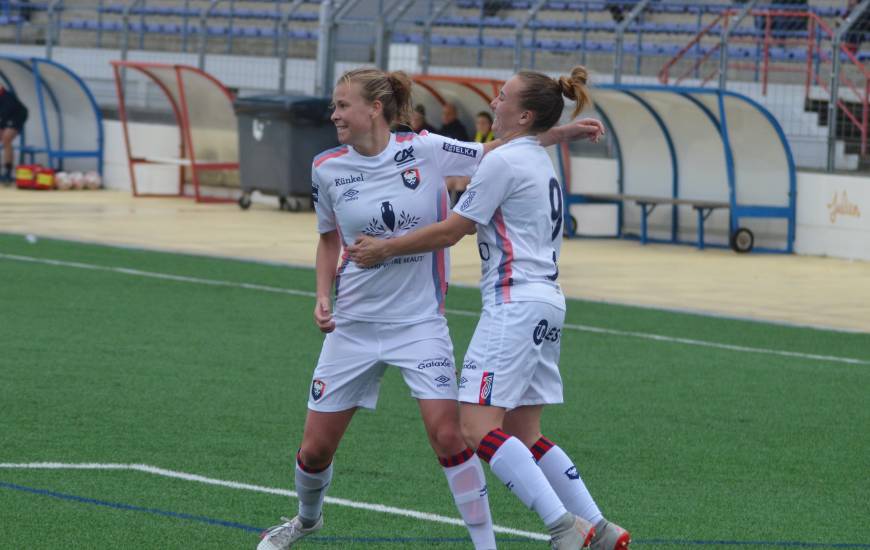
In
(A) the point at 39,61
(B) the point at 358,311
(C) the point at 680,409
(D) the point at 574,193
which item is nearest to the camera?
(B) the point at 358,311

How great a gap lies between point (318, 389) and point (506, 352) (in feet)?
2.61

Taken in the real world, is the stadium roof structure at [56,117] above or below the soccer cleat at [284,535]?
above

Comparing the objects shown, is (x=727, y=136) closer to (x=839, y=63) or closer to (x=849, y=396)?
→ (x=839, y=63)

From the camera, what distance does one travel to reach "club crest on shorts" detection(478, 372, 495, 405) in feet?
17.0

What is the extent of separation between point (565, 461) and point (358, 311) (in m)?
0.89

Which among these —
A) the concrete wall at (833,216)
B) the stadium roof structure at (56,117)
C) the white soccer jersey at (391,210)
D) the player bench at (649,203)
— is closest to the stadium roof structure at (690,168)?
the player bench at (649,203)

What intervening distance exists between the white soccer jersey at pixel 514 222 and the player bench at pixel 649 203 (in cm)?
1488

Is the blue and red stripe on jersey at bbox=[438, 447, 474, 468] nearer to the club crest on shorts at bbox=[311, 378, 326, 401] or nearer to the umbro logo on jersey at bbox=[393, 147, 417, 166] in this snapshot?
the club crest on shorts at bbox=[311, 378, 326, 401]

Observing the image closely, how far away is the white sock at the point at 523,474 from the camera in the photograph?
5129 mm

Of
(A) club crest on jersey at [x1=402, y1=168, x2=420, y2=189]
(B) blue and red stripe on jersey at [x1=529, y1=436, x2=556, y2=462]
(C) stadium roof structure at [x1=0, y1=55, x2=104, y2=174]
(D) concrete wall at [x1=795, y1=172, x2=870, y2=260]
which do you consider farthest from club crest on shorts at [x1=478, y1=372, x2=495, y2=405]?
(C) stadium roof structure at [x1=0, y1=55, x2=104, y2=174]

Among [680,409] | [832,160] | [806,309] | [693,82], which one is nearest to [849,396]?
[680,409]

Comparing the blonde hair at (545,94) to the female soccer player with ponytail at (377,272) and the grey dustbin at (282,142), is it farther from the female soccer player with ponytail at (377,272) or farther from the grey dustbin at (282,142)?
the grey dustbin at (282,142)

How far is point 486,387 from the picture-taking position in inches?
205

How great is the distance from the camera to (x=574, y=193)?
2180 cm
